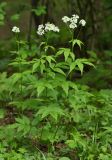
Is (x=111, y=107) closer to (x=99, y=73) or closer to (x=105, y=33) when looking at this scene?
(x=99, y=73)

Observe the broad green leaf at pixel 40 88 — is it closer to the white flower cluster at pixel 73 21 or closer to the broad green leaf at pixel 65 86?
the broad green leaf at pixel 65 86

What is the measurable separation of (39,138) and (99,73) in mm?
2527

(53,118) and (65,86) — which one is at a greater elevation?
(65,86)

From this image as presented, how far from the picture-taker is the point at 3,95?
603cm

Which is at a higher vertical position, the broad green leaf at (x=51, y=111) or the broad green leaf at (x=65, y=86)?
the broad green leaf at (x=65, y=86)

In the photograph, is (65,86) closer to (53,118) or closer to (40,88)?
(40,88)

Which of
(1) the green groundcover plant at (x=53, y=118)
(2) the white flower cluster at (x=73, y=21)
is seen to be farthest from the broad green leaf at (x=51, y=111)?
(2) the white flower cluster at (x=73, y=21)

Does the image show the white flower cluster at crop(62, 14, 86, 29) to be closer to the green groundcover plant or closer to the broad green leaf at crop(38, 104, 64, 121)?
the green groundcover plant

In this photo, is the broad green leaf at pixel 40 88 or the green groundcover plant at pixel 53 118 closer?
the broad green leaf at pixel 40 88

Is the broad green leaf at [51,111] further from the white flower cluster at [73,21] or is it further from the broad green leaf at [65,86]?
the white flower cluster at [73,21]

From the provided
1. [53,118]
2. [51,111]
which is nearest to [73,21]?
[51,111]

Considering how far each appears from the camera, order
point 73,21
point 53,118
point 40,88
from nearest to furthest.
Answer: point 40,88, point 73,21, point 53,118

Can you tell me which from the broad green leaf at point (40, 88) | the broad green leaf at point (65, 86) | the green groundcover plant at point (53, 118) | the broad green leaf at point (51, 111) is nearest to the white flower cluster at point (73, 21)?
the green groundcover plant at point (53, 118)

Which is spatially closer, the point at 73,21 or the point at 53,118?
the point at 73,21
